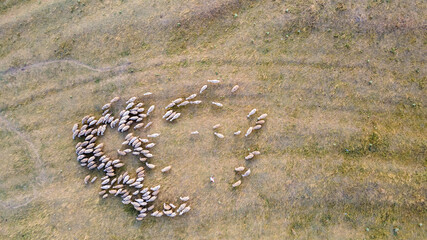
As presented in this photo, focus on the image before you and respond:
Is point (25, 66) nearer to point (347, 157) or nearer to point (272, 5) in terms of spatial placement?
point (272, 5)

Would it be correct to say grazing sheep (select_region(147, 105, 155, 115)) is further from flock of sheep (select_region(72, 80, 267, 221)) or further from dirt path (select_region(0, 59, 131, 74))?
dirt path (select_region(0, 59, 131, 74))

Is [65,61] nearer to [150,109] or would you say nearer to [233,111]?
[150,109]

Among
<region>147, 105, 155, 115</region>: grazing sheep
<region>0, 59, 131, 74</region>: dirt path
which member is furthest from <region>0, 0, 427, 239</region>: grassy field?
<region>147, 105, 155, 115</region>: grazing sheep

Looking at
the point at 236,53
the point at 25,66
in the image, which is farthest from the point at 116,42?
the point at 236,53

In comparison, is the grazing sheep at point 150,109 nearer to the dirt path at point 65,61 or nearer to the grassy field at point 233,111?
the grassy field at point 233,111

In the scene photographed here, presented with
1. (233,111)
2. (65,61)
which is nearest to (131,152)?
(233,111)

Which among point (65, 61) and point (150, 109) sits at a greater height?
point (65, 61)

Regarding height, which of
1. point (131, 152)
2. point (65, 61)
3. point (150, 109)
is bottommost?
point (131, 152)
